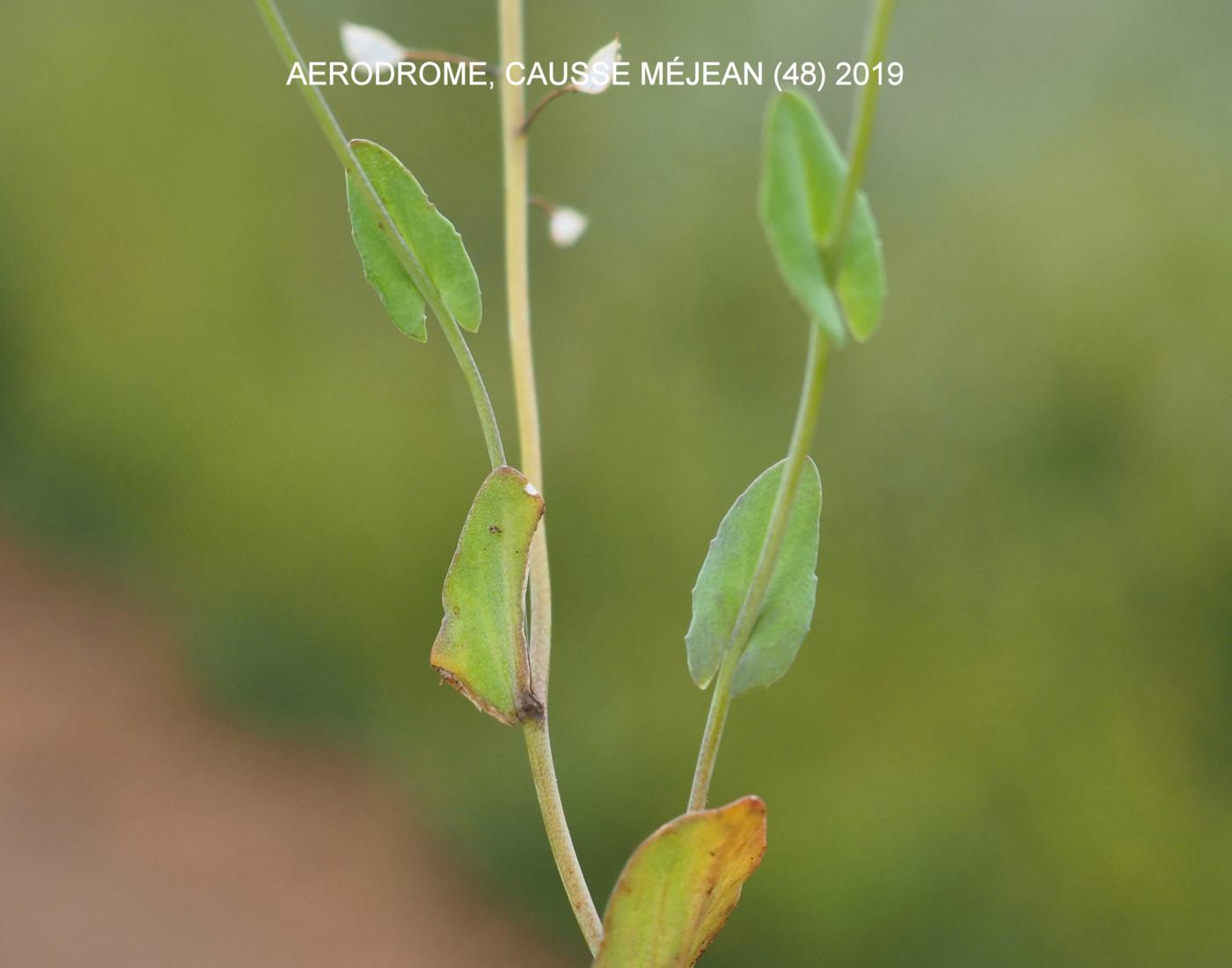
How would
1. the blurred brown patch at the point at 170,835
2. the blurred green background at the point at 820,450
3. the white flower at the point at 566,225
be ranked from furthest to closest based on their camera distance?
the blurred brown patch at the point at 170,835, the blurred green background at the point at 820,450, the white flower at the point at 566,225

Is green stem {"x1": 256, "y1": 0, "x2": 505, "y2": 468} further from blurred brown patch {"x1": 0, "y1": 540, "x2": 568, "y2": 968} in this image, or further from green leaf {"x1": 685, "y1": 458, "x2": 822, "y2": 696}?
blurred brown patch {"x1": 0, "y1": 540, "x2": 568, "y2": 968}

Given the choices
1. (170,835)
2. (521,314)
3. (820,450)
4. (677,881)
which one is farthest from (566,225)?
(170,835)

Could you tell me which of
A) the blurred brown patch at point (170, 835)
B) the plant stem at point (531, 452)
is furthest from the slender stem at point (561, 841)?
the blurred brown patch at point (170, 835)

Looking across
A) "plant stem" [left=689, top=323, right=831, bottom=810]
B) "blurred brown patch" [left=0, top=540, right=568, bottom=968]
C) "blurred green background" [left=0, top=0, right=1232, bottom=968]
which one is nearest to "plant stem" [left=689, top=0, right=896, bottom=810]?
"plant stem" [left=689, top=323, right=831, bottom=810]

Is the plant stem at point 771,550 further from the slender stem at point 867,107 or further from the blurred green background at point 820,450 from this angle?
the blurred green background at point 820,450

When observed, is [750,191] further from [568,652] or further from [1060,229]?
[568,652]

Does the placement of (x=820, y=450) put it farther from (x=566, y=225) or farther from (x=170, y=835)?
(x=170, y=835)

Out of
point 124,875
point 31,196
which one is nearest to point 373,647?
point 124,875
